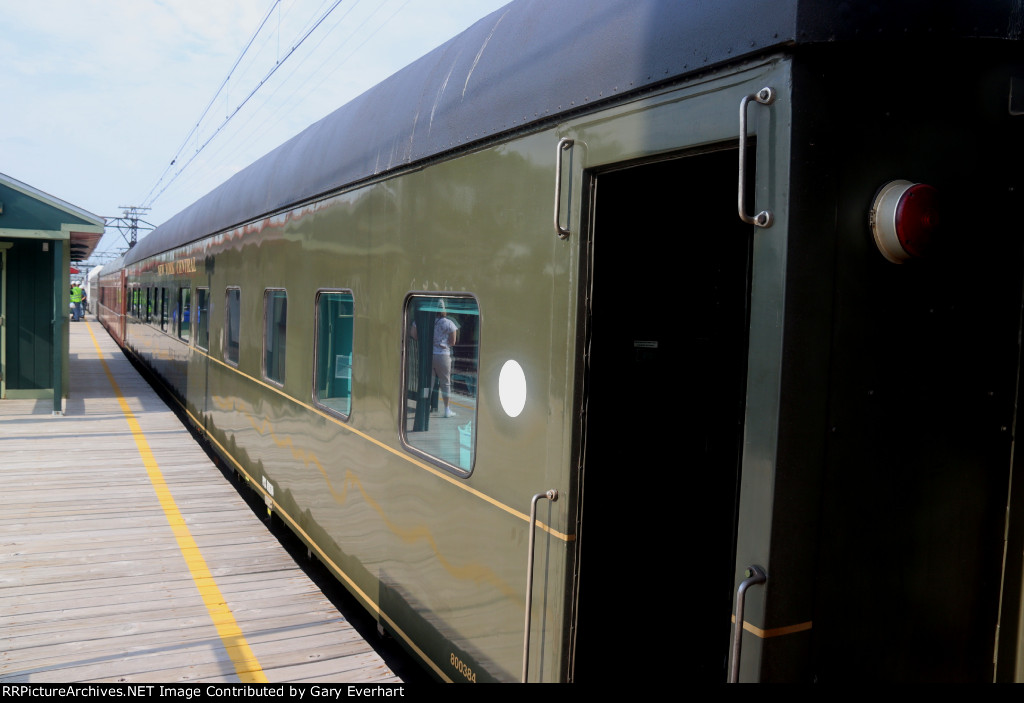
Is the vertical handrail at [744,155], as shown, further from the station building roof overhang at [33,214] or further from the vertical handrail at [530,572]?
the station building roof overhang at [33,214]

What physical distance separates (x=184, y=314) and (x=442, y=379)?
890 cm

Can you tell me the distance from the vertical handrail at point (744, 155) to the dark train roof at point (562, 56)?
0.11 meters

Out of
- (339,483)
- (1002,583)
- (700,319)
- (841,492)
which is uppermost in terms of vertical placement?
(700,319)

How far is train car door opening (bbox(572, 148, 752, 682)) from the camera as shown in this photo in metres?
2.73

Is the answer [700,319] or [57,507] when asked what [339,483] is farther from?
[57,507]

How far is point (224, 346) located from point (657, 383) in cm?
651

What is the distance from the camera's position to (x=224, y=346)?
329 inches

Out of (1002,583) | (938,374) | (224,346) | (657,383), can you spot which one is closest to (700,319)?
(657,383)

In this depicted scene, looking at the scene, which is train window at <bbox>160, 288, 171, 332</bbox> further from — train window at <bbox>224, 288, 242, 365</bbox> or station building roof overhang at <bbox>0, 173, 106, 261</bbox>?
train window at <bbox>224, 288, 242, 365</bbox>

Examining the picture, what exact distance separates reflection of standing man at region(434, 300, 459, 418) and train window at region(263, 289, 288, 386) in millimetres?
2674

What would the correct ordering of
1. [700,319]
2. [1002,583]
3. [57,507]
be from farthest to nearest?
[57,507]
[700,319]
[1002,583]

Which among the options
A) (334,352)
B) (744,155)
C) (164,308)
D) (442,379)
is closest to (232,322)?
(334,352)

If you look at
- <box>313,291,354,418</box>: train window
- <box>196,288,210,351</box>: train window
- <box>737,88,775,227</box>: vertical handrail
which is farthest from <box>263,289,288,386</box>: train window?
<box>737,88,775,227</box>: vertical handrail

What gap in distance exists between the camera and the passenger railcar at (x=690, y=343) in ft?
6.32
